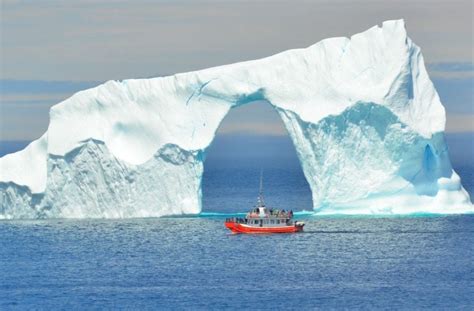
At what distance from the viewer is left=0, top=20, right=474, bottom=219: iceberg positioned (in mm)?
54656

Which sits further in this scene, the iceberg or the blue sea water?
the iceberg

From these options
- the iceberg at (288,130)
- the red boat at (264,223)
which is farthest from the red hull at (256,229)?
the iceberg at (288,130)

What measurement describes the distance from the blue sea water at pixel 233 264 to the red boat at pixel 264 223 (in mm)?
557

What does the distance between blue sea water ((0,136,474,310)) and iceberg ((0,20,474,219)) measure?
1100mm

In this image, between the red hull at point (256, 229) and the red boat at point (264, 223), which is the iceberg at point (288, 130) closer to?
the red boat at point (264, 223)

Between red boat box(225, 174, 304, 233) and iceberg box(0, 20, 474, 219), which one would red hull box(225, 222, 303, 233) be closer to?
red boat box(225, 174, 304, 233)

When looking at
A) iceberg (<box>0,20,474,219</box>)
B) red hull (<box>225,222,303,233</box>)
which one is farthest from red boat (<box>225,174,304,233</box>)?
iceberg (<box>0,20,474,219</box>)

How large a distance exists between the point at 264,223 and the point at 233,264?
10.1m

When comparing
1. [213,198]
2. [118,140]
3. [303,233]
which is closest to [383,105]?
[303,233]

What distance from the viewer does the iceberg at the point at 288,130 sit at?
54656 mm

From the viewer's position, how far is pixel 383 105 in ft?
177

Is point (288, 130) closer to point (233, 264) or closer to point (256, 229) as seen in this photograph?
point (256, 229)

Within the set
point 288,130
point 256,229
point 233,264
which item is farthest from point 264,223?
point 233,264

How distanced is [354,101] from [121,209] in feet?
31.5
